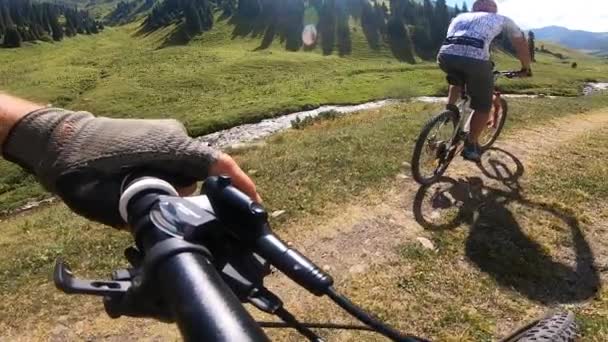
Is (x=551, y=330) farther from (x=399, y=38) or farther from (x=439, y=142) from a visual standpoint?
(x=399, y=38)

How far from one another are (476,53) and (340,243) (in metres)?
4.36

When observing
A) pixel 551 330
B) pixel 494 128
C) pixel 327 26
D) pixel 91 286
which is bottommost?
pixel 327 26

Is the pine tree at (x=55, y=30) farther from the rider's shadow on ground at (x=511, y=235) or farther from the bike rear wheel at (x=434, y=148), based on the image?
the rider's shadow on ground at (x=511, y=235)

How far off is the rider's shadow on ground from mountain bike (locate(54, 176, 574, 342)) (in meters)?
5.88

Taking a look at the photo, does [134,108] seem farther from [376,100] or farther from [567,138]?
[567,138]

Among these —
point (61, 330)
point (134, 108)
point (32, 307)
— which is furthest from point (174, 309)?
point (134, 108)

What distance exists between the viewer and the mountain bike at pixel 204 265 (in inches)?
47.3

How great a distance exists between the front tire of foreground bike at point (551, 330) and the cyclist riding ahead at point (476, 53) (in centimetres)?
513

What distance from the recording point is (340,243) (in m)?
7.66

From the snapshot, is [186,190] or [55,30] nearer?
[186,190]

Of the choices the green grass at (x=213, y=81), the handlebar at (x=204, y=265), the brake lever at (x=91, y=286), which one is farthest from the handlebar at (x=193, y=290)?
the green grass at (x=213, y=81)

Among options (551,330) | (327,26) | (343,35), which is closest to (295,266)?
(551,330)

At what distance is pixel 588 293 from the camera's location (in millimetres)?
6387

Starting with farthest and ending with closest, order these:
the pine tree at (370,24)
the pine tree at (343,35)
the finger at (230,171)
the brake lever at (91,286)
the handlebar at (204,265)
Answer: the pine tree at (370,24)
the pine tree at (343,35)
the finger at (230,171)
the brake lever at (91,286)
the handlebar at (204,265)
